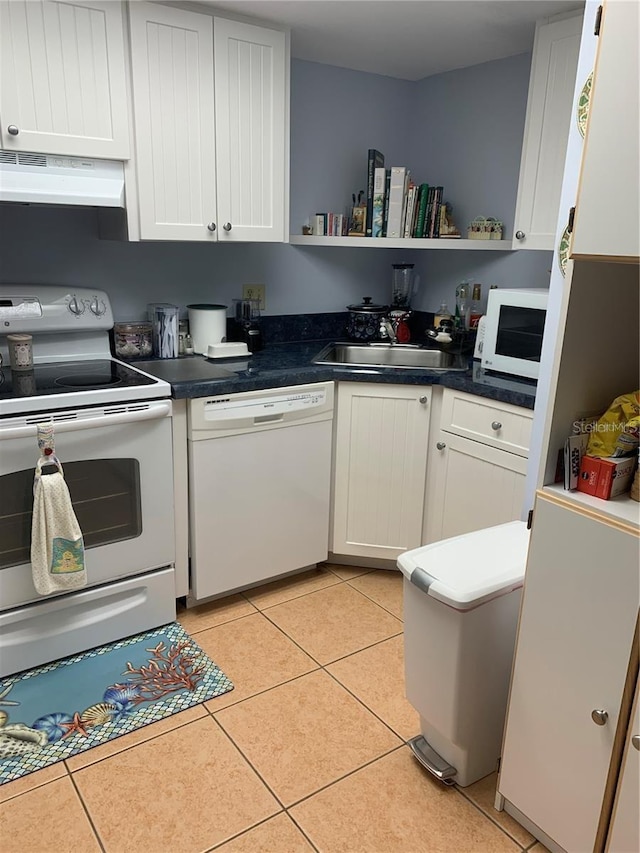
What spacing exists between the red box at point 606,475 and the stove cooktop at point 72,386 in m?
1.37

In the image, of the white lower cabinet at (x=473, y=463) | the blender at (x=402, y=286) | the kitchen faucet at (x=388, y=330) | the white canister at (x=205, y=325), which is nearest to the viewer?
the white lower cabinet at (x=473, y=463)

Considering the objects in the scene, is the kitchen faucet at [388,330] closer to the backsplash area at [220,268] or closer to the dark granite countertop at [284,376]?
the backsplash area at [220,268]

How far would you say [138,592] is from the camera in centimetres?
231

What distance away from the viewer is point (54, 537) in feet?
6.45

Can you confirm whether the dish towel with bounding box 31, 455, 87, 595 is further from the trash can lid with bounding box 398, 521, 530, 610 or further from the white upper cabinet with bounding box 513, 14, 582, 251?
the white upper cabinet with bounding box 513, 14, 582, 251

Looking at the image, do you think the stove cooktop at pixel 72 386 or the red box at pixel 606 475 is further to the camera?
the stove cooktop at pixel 72 386

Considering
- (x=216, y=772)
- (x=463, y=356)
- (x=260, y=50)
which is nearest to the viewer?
(x=216, y=772)

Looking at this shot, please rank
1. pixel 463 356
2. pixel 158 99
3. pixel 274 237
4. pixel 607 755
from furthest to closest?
pixel 463 356
pixel 274 237
pixel 158 99
pixel 607 755

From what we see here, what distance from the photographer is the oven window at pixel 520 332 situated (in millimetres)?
2385

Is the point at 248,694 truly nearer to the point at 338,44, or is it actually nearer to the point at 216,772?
the point at 216,772

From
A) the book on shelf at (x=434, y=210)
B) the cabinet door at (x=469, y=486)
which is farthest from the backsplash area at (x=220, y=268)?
the cabinet door at (x=469, y=486)

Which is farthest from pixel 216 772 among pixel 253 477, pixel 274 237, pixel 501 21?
pixel 501 21

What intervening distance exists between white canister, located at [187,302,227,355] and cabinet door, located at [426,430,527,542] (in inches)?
39.4

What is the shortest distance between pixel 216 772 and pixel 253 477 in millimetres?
1013
